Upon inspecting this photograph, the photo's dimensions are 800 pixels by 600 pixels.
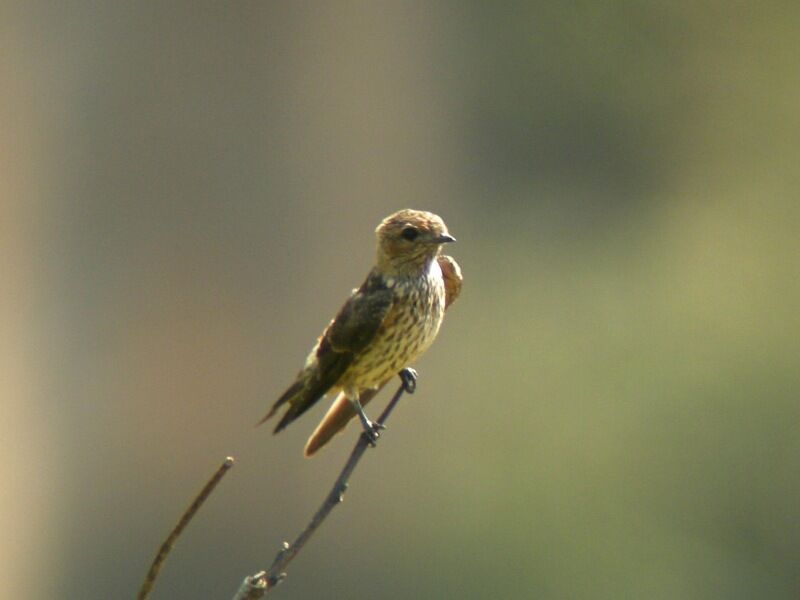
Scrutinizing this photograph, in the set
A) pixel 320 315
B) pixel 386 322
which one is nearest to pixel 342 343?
pixel 386 322

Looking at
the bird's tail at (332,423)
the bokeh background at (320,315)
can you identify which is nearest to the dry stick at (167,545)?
the bird's tail at (332,423)

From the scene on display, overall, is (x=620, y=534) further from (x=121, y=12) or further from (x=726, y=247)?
(x=121, y=12)

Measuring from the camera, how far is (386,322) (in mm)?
2867

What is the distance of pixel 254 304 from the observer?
853 centimetres

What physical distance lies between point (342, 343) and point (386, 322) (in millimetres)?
85

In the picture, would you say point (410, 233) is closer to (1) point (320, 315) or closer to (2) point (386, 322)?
(2) point (386, 322)

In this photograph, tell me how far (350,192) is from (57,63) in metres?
1.62

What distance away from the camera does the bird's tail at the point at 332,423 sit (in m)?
2.62

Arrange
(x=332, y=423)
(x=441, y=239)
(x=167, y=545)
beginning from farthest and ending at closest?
(x=441, y=239) → (x=332, y=423) → (x=167, y=545)

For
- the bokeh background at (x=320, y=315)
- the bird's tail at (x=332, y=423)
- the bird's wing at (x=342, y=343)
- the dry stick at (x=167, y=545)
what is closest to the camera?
the dry stick at (x=167, y=545)

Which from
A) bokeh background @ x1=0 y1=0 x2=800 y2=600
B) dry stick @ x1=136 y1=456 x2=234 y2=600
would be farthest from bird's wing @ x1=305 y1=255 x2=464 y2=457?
bokeh background @ x1=0 y1=0 x2=800 y2=600

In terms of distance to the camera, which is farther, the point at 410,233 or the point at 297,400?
the point at 410,233

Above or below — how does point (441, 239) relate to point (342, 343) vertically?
above

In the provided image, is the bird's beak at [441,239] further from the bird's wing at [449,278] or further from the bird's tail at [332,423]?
the bird's tail at [332,423]
